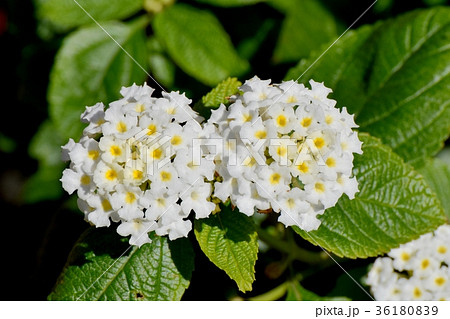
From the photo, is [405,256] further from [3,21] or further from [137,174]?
[3,21]

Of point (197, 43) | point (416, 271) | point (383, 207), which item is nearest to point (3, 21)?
Result: point (197, 43)

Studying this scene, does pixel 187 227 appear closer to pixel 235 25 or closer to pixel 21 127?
pixel 235 25

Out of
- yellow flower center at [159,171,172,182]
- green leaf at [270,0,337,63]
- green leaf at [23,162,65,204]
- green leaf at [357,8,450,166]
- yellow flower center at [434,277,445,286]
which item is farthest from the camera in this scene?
green leaf at [23,162,65,204]

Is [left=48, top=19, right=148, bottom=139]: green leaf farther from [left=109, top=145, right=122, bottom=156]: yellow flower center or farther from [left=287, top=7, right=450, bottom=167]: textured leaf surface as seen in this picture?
[left=109, top=145, right=122, bottom=156]: yellow flower center

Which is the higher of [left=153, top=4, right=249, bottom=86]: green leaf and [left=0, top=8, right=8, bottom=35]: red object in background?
[left=153, top=4, right=249, bottom=86]: green leaf

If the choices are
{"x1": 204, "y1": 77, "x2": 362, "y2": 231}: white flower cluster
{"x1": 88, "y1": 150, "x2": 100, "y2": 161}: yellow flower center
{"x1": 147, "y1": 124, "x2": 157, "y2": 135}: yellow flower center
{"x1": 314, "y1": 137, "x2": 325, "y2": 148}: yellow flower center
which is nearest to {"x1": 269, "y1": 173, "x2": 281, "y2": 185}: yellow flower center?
{"x1": 204, "y1": 77, "x2": 362, "y2": 231}: white flower cluster
